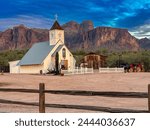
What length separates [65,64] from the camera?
62062mm

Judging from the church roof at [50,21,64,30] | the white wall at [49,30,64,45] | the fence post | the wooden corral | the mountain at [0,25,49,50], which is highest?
the mountain at [0,25,49,50]

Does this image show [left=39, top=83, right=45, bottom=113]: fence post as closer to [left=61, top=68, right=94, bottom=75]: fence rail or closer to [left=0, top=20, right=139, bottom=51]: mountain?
[left=61, top=68, right=94, bottom=75]: fence rail

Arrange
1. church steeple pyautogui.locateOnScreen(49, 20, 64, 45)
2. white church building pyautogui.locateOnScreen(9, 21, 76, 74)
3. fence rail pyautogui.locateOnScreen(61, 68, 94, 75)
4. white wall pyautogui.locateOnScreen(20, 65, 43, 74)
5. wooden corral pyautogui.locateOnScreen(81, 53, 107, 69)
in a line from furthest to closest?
wooden corral pyautogui.locateOnScreen(81, 53, 107, 69), church steeple pyautogui.locateOnScreen(49, 20, 64, 45), white wall pyautogui.locateOnScreen(20, 65, 43, 74), white church building pyautogui.locateOnScreen(9, 21, 76, 74), fence rail pyautogui.locateOnScreen(61, 68, 94, 75)

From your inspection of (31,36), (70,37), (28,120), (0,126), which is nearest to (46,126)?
(28,120)

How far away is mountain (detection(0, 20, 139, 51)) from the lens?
6029 inches

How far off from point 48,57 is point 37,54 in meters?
4.03

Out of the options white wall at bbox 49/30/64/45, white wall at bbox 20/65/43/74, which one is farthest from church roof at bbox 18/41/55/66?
white wall at bbox 49/30/64/45

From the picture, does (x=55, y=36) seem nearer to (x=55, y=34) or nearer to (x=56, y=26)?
(x=55, y=34)

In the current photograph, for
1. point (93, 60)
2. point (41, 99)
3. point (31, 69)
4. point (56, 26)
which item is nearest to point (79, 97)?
point (41, 99)

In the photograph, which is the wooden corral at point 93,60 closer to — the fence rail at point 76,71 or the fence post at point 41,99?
the fence rail at point 76,71

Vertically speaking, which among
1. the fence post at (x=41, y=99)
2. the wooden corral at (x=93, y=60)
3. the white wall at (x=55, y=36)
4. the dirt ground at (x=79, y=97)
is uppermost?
the white wall at (x=55, y=36)

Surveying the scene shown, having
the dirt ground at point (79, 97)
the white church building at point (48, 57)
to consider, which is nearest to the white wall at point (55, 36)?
the white church building at point (48, 57)

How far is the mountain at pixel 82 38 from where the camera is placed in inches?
6029

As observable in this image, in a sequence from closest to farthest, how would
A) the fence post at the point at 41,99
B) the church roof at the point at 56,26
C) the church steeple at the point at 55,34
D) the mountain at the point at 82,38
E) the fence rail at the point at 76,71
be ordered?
the fence post at the point at 41,99 < the fence rail at the point at 76,71 < the church steeple at the point at 55,34 < the church roof at the point at 56,26 < the mountain at the point at 82,38
